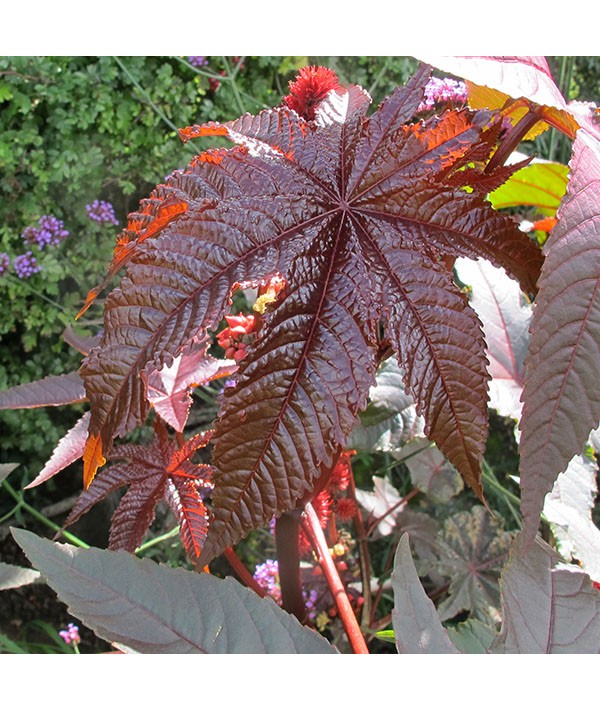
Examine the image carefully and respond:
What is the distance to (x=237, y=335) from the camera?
0.58m

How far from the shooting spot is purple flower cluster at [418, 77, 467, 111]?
0.57 metres

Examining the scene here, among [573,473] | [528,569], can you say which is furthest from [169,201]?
[573,473]

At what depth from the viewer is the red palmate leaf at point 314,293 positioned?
1.25 ft

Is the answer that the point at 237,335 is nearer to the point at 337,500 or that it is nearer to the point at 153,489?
the point at 153,489

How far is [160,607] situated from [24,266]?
1396mm

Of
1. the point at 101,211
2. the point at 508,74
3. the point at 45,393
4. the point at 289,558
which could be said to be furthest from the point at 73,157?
the point at 508,74

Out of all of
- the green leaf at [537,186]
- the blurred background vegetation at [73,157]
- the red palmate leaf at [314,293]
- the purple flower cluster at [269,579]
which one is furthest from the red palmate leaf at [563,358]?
the blurred background vegetation at [73,157]

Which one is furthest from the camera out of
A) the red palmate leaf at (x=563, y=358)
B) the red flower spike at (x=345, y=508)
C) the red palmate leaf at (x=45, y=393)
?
the red flower spike at (x=345, y=508)

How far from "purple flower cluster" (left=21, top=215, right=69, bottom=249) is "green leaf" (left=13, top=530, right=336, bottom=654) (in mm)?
1342

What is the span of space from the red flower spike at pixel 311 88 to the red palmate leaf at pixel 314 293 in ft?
0.28

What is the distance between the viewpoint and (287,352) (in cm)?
40

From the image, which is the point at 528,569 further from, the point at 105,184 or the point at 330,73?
the point at 105,184

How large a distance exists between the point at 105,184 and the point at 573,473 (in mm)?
1374

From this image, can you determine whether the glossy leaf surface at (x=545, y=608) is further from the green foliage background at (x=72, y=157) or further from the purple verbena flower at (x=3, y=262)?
the purple verbena flower at (x=3, y=262)
